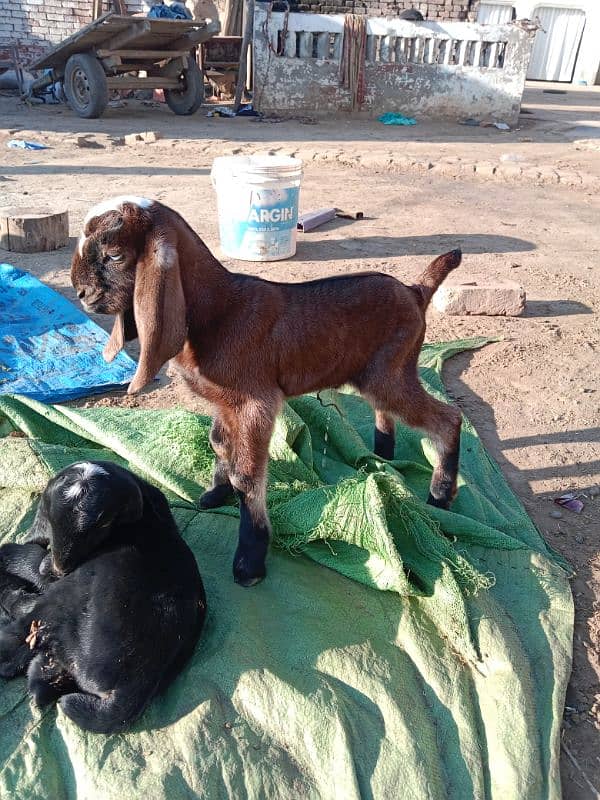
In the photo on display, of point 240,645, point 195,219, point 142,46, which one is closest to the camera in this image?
point 240,645

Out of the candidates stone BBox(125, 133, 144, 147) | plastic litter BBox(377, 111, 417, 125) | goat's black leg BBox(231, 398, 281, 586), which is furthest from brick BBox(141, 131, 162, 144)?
goat's black leg BBox(231, 398, 281, 586)

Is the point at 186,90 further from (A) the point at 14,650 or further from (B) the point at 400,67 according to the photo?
(A) the point at 14,650

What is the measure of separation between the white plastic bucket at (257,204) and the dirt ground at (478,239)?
22 centimetres

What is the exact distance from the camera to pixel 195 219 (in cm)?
823

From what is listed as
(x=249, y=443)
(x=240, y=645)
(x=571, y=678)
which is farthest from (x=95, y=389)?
(x=571, y=678)

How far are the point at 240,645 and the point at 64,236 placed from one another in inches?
219

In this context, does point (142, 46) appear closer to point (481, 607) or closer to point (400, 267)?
point (400, 267)

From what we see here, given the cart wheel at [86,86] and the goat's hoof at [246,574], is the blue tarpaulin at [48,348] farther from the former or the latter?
the cart wheel at [86,86]

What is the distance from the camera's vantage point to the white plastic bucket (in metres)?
6.36

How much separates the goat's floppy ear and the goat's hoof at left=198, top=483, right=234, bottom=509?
89 centimetres

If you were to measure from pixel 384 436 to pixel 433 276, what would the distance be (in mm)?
877

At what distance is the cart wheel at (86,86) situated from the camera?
44.8 ft

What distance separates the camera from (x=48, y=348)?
16.1ft

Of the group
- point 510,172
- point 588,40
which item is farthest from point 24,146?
point 588,40
